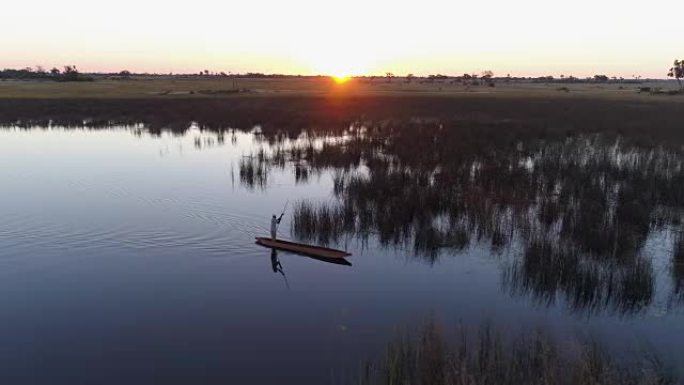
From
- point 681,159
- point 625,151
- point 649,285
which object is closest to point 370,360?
point 649,285

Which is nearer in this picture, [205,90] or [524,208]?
[524,208]

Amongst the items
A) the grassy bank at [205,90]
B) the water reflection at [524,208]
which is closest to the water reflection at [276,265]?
the water reflection at [524,208]

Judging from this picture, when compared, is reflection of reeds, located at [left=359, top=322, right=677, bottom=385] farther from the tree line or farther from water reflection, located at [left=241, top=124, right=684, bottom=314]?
the tree line

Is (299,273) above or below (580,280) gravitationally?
below

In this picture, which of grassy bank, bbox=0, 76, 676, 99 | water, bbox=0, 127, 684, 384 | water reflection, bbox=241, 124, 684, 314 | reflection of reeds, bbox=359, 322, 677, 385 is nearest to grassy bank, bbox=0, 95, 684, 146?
water reflection, bbox=241, 124, 684, 314

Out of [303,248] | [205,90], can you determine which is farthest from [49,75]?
[303,248]

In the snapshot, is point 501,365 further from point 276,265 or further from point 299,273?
point 276,265
